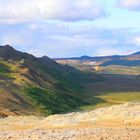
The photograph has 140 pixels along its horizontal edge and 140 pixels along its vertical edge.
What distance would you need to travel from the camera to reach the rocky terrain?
120 ft

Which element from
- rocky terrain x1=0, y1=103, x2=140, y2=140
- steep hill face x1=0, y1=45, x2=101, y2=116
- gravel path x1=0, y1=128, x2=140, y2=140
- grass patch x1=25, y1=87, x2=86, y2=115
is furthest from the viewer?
grass patch x1=25, y1=87, x2=86, y2=115

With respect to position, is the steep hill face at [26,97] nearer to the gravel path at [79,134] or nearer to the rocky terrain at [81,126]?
the rocky terrain at [81,126]

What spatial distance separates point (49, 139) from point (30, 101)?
67.0 metres

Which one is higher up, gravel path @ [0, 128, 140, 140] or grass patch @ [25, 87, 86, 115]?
gravel path @ [0, 128, 140, 140]

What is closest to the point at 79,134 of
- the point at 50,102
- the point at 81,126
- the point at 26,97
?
the point at 81,126

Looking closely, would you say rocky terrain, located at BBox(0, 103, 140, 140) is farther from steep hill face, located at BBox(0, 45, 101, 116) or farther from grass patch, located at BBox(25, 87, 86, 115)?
grass patch, located at BBox(25, 87, 86, 115)

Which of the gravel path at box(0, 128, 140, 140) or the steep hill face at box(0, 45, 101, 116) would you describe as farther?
the steep hill face at box(0, 45, 101, 116)

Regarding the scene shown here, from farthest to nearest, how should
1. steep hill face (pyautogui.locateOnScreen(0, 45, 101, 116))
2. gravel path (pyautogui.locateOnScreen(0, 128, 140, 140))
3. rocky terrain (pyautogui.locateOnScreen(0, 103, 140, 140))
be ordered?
steep hill face (pyautogui.locateOnScreen(0, 45, 101, 116)), rocky terrain (pyautogui.locateOnScreen(0, 103, 140, 140)), gravel path (pyautogui.locateOnScreen(0, 128, 140, 140))

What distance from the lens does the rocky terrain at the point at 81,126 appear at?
120 ft

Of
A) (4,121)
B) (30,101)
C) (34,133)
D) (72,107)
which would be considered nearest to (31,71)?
(72,107)

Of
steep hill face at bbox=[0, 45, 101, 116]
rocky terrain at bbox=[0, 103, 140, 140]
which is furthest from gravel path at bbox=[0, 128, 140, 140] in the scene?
steep hill face at bbox=[0, 45, 101, 116]

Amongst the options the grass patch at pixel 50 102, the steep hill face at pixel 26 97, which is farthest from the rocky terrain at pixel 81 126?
the grass patch at pixel 50 102

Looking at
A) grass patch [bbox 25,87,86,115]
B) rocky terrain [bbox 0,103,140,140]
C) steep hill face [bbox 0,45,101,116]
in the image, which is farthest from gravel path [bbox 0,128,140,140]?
grass patch [bbox 25,87,86,115]

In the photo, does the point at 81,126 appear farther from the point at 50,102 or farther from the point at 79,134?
the point at 50,102
